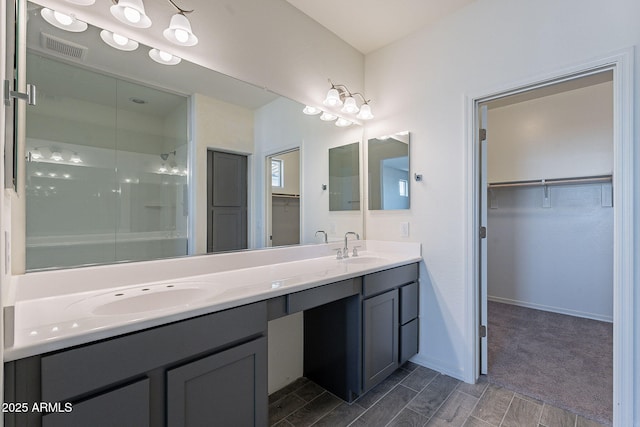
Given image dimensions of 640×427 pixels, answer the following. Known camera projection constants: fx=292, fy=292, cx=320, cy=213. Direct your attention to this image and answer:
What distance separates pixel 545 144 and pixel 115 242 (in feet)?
13.3

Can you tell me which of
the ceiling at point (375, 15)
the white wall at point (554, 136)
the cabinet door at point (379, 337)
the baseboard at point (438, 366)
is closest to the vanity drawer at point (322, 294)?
the cabinet door at point (379, 337)

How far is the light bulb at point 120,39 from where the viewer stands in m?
1.30

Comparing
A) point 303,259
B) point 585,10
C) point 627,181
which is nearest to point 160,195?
point 303,259

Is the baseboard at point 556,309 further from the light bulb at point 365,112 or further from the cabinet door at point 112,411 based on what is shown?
the cabinet door at point 112,411

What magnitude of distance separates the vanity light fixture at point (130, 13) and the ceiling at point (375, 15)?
104cm

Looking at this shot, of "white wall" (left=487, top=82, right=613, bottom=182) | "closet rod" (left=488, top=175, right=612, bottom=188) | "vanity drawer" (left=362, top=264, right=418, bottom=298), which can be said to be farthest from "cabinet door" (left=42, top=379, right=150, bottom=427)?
"white wall" (left=487, top=82, right=613, bottom=182)

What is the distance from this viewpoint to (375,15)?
2.10 m

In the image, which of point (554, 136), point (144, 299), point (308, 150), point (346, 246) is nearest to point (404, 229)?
point (346, 246)

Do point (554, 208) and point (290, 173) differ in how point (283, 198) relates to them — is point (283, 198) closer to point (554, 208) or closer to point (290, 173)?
point (290, 173)

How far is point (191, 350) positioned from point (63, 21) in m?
1.41

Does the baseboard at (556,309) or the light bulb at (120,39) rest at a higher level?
the light bulb at (120,39)

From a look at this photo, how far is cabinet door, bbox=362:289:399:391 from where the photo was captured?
68.6 inches

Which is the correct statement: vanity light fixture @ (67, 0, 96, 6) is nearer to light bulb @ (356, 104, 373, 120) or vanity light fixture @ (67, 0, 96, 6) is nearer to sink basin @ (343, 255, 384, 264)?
light bulb @ (356, 104, 373, 120)

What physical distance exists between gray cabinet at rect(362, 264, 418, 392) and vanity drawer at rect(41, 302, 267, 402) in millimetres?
839
